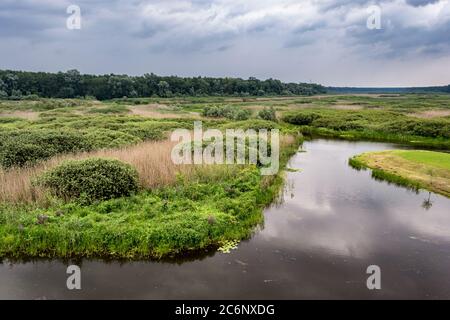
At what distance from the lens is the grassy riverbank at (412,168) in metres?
17.4

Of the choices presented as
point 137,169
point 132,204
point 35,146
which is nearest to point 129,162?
point 137,169

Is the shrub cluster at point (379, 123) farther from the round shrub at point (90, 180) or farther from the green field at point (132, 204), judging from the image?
the round shrub at point (90, 180)

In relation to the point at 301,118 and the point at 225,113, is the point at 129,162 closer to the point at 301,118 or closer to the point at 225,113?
the point at 225,113

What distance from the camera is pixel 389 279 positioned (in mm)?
9148

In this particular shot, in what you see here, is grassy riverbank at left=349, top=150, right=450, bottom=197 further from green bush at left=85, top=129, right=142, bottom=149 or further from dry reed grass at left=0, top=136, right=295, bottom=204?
green bush at left=85, top=129, right=142, bottom=149

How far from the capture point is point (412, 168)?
19938mm

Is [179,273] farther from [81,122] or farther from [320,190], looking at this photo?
[81,122]

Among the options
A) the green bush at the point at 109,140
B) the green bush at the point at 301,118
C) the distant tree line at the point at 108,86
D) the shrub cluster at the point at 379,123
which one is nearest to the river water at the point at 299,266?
the green bush at the point at 109,140

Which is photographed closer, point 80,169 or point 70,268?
point 70,268

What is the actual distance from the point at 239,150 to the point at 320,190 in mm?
4578

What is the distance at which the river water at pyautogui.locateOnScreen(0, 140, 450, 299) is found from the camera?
8.55 meters

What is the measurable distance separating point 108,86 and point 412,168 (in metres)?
80.2
